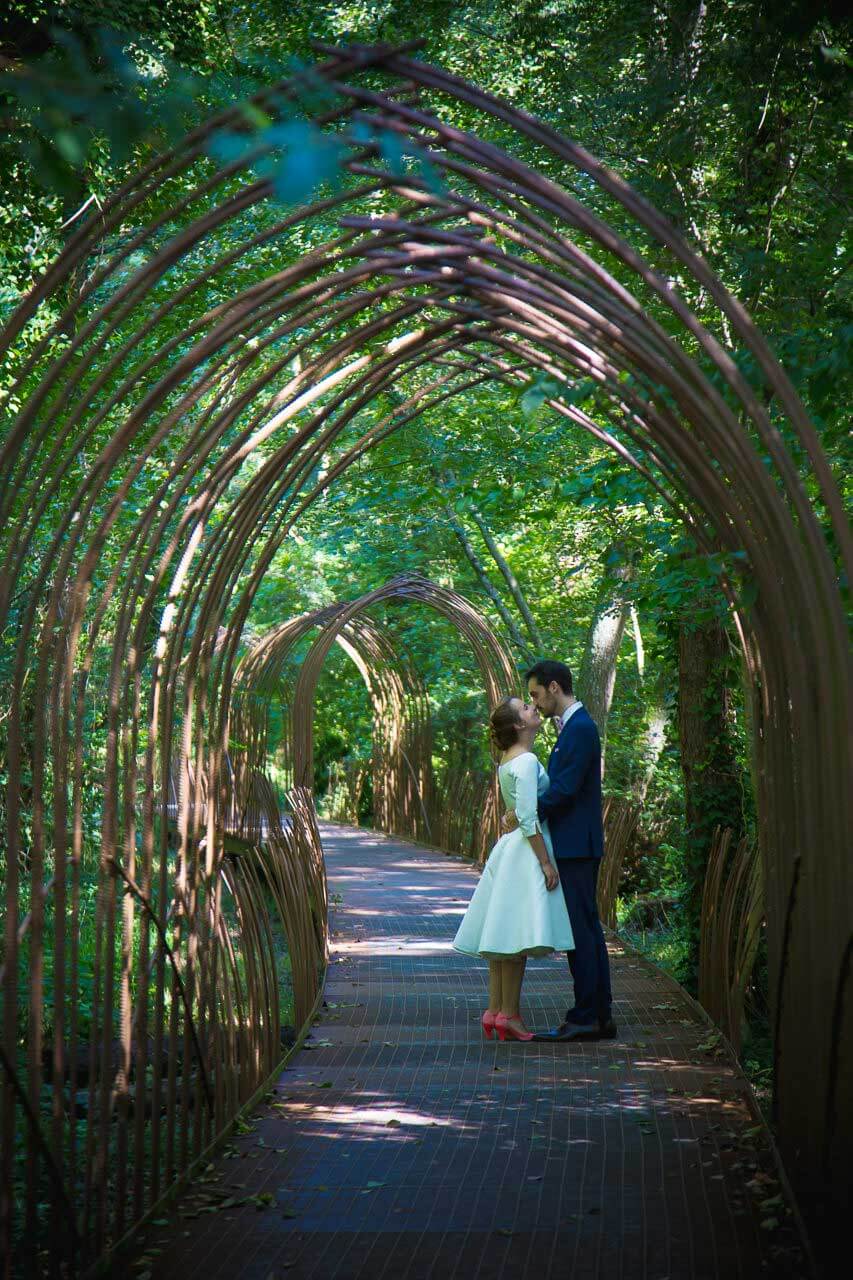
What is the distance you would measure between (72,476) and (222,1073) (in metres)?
4.11

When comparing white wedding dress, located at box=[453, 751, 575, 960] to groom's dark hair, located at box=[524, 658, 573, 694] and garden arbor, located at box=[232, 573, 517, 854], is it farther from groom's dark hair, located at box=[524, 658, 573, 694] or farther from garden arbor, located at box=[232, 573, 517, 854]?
garden arbor, located at box=[232, 573, 517, 854]

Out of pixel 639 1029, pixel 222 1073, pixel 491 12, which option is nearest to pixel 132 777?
pixel 222 1073

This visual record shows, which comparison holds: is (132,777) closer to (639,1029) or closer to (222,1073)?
(222,1073)

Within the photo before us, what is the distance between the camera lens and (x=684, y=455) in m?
3.32

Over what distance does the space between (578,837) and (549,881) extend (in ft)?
0.77

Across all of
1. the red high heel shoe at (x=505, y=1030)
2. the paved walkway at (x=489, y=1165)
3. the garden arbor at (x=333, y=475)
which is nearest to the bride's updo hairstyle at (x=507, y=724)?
the red high heel shoe at (x=505, y=1030)

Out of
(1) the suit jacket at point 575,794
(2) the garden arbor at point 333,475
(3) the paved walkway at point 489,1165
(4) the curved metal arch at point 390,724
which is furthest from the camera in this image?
(4) the curved metal arch at point 390,724

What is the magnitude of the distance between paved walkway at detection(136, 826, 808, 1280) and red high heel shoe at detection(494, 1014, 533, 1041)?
2.3 inches

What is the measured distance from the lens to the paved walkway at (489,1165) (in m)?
3.11

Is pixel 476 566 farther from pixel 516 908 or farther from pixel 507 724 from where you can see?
pixel 516 908

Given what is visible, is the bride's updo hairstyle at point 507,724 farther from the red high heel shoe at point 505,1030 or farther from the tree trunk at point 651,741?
the tree trunk at point 651,741

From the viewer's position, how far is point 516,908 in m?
5.31

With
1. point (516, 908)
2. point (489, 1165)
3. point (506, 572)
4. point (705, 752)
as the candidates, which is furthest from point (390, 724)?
point (489, 1165)

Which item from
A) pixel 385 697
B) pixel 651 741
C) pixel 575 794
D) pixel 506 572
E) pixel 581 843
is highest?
pixel 506 572
